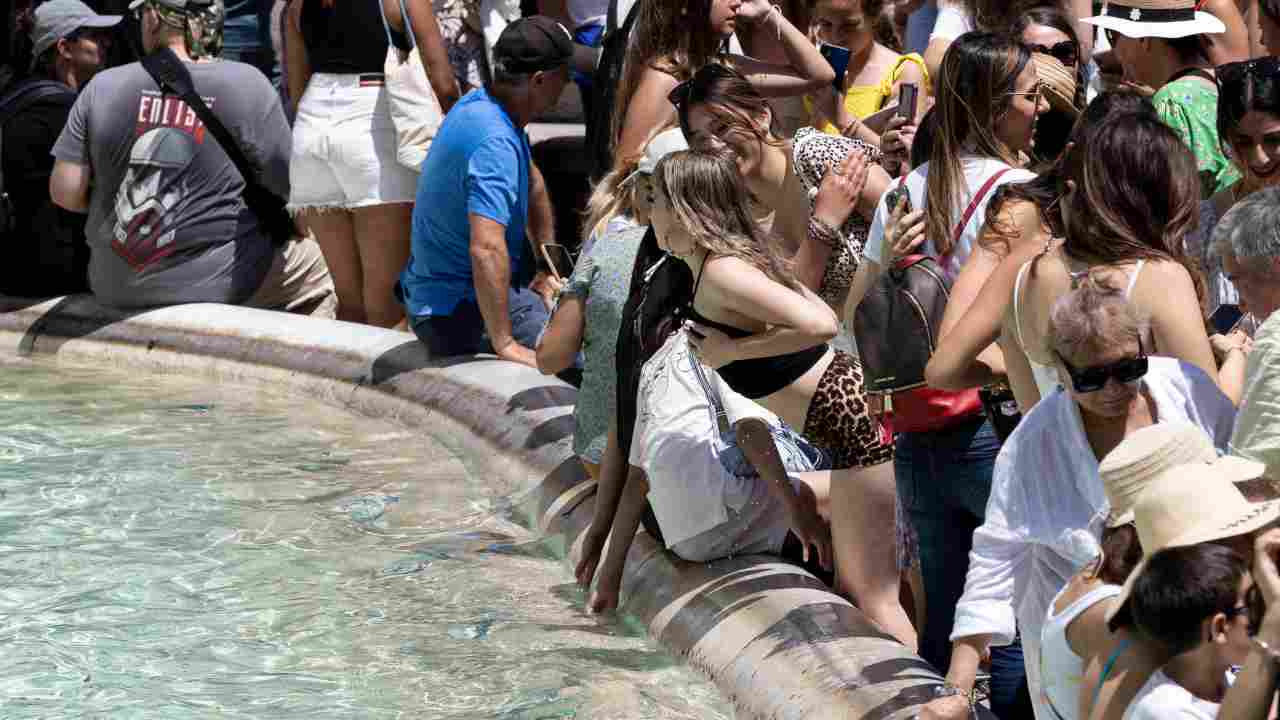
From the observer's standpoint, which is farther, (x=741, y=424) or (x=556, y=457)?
(x=556, y=457)

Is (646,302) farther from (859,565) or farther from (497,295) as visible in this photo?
(497,295)

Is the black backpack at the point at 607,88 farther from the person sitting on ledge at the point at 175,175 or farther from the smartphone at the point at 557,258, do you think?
the person sitting on ledge at the point at 175,175

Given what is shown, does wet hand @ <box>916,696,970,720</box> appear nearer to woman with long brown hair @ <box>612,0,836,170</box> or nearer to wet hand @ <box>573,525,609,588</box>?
wet hand @ <box>573,525,609,588</box>

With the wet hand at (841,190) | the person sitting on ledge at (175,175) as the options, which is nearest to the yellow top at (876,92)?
the wet hand at (841,190)

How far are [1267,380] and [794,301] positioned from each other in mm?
1565

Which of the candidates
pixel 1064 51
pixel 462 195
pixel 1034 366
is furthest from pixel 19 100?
pixel 1034 366

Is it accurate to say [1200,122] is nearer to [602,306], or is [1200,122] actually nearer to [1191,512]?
[602,306]

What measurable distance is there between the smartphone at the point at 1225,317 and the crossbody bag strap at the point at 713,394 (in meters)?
1.24

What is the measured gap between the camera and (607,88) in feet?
23.2

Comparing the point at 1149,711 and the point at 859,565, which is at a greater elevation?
the point at 1149,711

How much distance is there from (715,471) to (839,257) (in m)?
0.80

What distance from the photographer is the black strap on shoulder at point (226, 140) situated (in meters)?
8.38

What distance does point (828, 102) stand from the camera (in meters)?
6.43

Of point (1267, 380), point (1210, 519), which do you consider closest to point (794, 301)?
point (1267, 380)
